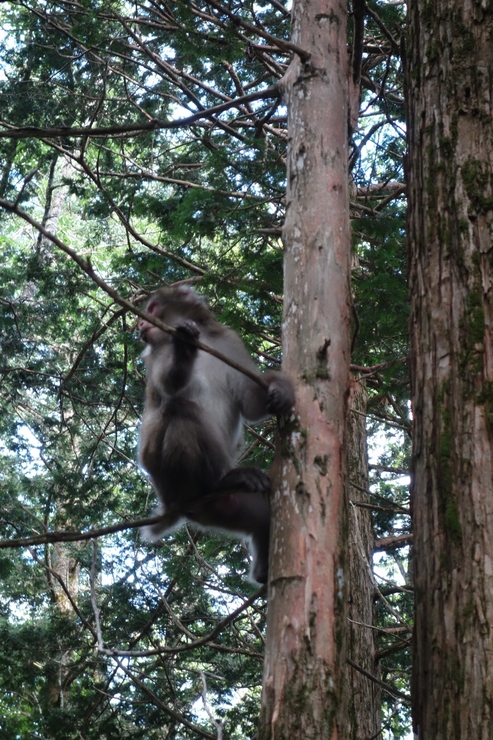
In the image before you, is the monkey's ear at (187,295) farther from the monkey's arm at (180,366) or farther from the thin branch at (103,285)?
the thin branch at (103,285)

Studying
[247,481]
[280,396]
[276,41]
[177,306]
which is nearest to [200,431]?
[247,481]

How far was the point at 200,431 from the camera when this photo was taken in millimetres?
4746

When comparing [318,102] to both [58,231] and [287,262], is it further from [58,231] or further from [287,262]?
[58,231]

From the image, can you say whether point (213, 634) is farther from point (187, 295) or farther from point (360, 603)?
point (360, 603)

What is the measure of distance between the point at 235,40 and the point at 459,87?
11.7 ft

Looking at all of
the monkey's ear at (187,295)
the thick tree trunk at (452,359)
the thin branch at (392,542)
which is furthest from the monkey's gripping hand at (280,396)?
the thin branch at (392,542)

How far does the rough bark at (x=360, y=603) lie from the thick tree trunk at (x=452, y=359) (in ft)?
10.8

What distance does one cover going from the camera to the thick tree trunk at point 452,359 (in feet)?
9.00

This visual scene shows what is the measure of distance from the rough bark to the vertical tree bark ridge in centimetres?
311

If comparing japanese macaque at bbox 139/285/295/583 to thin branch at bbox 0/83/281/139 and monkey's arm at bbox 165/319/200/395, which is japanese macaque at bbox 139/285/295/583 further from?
thin branch at bbox 0/83/281/139

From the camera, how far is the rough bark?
702 centimetres

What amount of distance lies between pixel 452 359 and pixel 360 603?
16.1 ft

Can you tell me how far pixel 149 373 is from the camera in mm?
5059

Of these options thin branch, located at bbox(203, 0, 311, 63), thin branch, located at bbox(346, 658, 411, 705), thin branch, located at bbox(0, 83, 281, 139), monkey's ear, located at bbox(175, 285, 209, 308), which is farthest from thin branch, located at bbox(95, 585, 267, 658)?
thin branch, located at bbox(203, 0, 311, 63)
